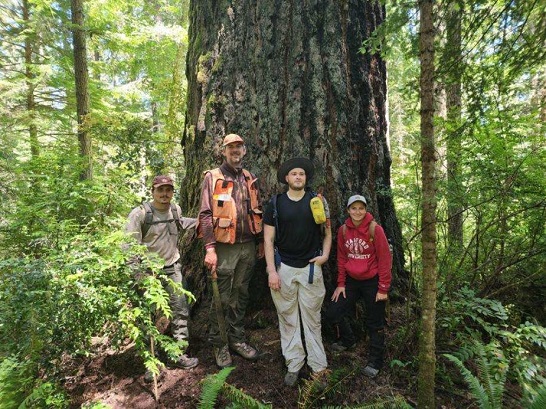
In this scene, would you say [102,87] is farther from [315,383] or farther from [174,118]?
[315,383]

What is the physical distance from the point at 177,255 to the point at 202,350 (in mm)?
1275

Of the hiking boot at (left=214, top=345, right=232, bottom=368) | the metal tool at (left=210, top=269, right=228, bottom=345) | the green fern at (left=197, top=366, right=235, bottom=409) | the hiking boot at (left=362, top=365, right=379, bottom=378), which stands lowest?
the hiking boot at (left=362, top=365, right=379, bottom=378)

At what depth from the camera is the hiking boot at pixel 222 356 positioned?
3.92 m

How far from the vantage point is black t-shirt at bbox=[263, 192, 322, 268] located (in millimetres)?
3928

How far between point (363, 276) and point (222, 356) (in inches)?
76.7

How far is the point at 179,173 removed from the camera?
9195 mm

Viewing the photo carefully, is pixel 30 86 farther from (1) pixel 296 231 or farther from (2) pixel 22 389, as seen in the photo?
(1) pixel 296 231

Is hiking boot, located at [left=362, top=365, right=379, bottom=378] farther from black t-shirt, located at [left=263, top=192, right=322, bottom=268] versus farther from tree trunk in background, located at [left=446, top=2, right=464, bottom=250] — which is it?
tree trunk in background, located at [left=446, top=2, right=464, bottom=250]

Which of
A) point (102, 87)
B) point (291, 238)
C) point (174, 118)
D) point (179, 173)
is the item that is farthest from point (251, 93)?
point (102, 87)

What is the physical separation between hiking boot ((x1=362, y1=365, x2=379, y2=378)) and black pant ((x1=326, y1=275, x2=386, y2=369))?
0.04m

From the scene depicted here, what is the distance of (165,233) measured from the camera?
422cm

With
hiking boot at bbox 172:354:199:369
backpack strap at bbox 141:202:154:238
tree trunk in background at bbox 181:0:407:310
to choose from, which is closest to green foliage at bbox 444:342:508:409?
tree trunk in background at bbox 181:0:407:310

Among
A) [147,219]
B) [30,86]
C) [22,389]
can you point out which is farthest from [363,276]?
[30,86]

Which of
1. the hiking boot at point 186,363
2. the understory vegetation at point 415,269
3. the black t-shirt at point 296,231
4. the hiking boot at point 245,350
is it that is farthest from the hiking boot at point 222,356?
the black t-shirt at point 296,231
